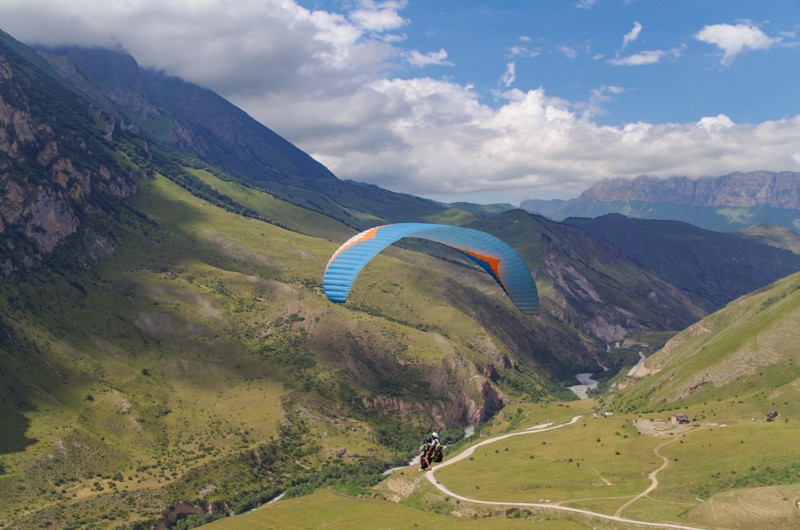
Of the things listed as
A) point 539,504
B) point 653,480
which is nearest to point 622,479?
point 653,480

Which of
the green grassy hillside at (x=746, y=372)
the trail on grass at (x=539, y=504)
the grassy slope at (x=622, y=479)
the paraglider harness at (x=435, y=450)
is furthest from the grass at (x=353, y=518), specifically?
the green grassy hillside at (x=746, y=372)

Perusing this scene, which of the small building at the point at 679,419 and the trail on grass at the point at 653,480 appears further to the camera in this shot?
the small building at the point at 679,419

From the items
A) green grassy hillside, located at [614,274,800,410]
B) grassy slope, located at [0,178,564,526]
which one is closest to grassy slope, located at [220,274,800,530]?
green grassy hillside, located at [614,274,800,410]

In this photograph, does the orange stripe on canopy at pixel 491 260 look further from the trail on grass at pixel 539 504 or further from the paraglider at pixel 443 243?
the trail on grass at pixel 539 504

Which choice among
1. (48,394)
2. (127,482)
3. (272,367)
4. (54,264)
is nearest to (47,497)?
(127,482)

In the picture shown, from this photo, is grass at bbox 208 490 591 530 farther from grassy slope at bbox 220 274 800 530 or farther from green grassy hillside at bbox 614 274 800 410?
green grassy hillside at bbox 614 274 800 410

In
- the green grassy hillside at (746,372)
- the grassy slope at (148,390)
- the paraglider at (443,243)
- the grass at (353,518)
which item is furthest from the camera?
the green grassy hillside at (746,372)

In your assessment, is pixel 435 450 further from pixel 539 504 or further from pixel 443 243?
pixel 539 504

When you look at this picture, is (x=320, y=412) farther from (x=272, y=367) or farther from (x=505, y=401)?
(x=505, y=401)

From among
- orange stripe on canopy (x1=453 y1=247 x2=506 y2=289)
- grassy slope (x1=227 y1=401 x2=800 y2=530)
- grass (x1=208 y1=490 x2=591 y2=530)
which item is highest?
orange stripe on canopy (x1=453 y1=247 x2=506 y2=289)
